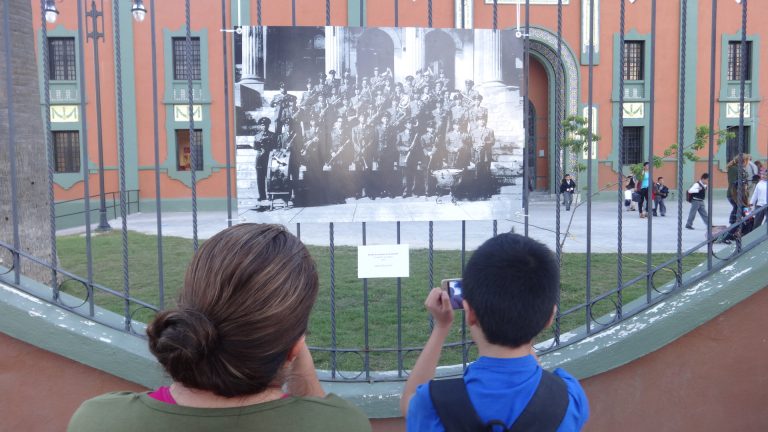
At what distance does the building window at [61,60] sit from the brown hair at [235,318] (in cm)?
2160

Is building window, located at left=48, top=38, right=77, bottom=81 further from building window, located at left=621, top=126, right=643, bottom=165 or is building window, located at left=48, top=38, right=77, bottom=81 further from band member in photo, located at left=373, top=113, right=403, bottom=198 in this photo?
band member in photo, located at left=373, top=113, right=403, bottom=198

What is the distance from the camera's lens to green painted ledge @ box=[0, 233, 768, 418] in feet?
9.78

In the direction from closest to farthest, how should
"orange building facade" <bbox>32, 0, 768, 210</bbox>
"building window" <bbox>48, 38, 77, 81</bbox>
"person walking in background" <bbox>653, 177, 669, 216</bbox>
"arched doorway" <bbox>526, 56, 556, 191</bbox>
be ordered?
1. "person walking in background" <bbox>653, 177, 669, 216</bbox>
2. "orange building facade" <bbox>32, 0, 768, 210</bbox>
3. "building window" <bbox>48, 38, 77, 81</bbox>
4. "arched doorway" <bbox>526, 56, 556, 191</bbox>

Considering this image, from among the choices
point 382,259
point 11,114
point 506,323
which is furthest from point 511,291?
point 11,114

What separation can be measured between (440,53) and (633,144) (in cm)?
2314

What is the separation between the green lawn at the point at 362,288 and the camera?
18.9 ft

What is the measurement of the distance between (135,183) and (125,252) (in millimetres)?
20233

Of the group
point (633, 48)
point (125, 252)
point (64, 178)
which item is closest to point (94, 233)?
point (64, 178)

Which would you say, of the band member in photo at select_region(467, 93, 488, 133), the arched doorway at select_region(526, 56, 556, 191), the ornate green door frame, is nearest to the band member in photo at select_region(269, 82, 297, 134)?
the band member in photo at select_region(467, 93, 488, 133)

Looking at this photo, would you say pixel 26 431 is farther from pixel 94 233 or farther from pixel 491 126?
pixel 94 233

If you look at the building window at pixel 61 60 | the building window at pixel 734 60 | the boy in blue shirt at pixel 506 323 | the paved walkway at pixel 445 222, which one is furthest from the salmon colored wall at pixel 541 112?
the boy in blue shirt at pixel 506 323

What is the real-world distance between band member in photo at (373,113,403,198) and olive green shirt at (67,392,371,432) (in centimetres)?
189

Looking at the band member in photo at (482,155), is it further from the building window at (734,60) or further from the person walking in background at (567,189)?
the building window at (734,60)

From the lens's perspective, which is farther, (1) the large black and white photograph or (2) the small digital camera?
(1) the large black and white photograph
